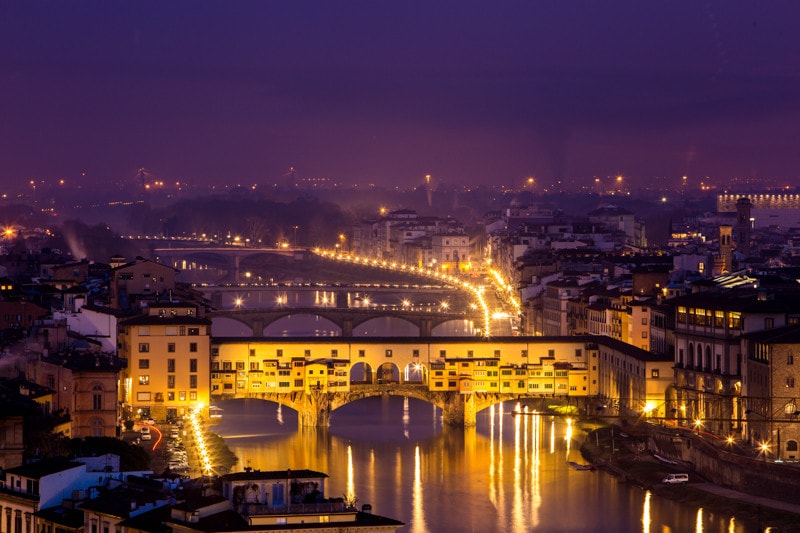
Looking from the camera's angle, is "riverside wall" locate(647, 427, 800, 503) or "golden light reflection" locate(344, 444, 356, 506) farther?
"riverside wall" locate(647, 427, 800, 503)

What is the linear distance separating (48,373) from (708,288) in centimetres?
888

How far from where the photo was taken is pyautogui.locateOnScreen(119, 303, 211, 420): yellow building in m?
23.0

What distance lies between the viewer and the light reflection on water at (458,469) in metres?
17.4

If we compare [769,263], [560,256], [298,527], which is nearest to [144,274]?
[560,256]

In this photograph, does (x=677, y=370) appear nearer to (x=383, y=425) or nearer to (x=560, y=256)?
(x=383, y=425)

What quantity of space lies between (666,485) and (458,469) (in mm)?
2452

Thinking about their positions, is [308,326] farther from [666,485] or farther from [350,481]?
[666,485]

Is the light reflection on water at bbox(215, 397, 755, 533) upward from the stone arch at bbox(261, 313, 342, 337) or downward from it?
downward

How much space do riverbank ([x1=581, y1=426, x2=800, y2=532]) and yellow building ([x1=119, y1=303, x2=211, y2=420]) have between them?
4631 mm

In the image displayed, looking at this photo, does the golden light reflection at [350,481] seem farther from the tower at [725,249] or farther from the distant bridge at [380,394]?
the tower at [725,249]

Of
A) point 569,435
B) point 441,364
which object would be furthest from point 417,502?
point 441,364

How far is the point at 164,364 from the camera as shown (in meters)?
23.2

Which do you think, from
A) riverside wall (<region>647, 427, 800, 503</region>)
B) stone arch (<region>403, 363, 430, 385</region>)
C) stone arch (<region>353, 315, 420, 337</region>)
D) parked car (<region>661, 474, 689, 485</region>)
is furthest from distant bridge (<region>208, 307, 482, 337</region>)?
parked car (<region>661, 474, 689, 485</region>)

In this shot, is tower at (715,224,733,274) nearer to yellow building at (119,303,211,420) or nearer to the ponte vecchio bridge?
the ponte vecchio bridge
